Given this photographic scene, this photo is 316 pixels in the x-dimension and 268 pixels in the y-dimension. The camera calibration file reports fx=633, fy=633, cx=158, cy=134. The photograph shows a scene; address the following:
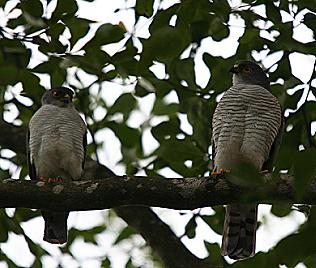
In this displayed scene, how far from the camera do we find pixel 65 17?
3725 millimetres

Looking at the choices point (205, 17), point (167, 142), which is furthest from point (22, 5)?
point (167, 142)

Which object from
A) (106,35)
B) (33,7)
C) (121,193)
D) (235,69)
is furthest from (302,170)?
(235,69)

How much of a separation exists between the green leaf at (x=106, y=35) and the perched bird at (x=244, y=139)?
1.79 metres

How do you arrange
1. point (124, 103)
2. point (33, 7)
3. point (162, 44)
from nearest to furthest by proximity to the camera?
1. point (162, 44)
2. point (33, 7)
3. point (124, 103)

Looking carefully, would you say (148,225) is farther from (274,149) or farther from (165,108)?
(274,149)

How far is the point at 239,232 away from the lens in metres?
4.66

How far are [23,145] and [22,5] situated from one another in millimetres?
2675

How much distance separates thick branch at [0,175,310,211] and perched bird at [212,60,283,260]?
1347mm

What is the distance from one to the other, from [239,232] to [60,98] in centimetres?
248

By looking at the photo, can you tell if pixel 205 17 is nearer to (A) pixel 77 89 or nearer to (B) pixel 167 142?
(B) pixel 167 142

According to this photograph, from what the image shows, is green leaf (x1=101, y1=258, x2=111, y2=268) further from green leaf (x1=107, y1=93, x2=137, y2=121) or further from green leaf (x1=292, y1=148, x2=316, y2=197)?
green leaf (x1=292, y1=148, x2=316, y2=197)

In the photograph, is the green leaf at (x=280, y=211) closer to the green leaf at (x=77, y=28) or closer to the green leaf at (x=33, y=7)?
the green leaf at (x=77, y=28)

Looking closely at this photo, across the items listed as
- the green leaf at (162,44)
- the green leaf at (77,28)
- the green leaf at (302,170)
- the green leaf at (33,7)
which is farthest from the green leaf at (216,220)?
the green leaf at (302,170)

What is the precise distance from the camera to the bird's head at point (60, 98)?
620 cm
